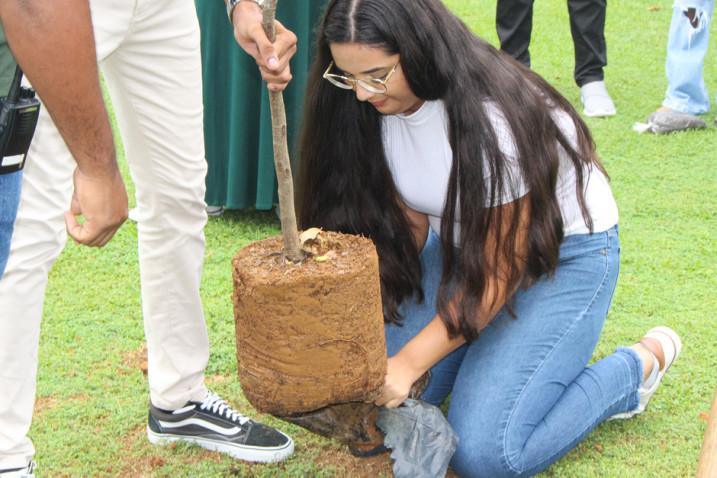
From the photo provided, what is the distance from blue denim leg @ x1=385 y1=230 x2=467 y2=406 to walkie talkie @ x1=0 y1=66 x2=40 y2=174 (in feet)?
4.63

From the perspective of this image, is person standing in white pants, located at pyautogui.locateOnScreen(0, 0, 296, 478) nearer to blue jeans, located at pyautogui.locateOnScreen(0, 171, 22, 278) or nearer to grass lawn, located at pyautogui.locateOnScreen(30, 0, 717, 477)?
grass lawn, located at pyautogui.locateOnScreen(30, 0, 717, 477)

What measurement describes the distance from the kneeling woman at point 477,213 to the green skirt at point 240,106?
50.4 inches

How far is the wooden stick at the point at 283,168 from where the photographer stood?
6.42 ft

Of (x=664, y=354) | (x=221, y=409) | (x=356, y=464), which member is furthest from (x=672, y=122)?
(x=221, y=409)

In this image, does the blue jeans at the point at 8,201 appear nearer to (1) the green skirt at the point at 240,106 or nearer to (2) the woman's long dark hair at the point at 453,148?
(2) the woman's long dark hair at the point at 453,148

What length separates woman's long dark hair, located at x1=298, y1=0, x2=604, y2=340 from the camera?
2266 millimetres

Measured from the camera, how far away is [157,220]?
2.43 metres

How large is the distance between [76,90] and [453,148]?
0.98 m

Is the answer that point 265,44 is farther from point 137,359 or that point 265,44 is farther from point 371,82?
point 137,359

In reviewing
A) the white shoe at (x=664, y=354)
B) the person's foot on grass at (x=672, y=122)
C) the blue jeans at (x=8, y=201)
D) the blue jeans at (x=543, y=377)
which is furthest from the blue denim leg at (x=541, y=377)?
the person's foot on grass at (x=672, y=122)

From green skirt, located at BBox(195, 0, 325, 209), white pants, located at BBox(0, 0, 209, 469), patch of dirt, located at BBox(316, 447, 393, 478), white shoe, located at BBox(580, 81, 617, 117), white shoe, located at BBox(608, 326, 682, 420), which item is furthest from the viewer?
white shoe, located at BBox(580, 81, 617, 117)

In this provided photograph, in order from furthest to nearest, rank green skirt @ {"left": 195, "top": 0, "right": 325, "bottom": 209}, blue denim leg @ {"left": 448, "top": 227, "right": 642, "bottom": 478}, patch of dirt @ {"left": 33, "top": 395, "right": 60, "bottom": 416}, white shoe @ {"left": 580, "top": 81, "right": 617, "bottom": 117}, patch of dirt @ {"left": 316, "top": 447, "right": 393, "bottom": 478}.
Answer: white shoe @ {"left": 580, "top": 81, "right": 617, "bottom": 117}
green skirt @ {"left": 195, "top": 0, "right": 325, "bottom": 209}
patch of dirt @ {"left": 33, "top": 395, "right": 60, "bottom": 416}
patch of dirt @ {"left": 316, "top": 447, "right": 393, "bottom": 478}
blue denim leg @ {"left": 448, "top": 227, "right": 642, "bottom": 478}

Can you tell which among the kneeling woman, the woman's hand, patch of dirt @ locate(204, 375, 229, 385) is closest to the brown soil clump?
the woman's hand

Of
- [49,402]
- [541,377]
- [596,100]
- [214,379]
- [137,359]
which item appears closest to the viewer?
[541,377]
